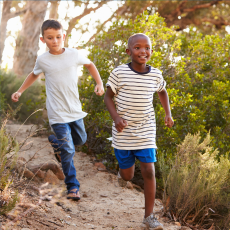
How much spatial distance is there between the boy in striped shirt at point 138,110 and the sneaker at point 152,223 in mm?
15

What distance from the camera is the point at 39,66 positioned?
3.61 m

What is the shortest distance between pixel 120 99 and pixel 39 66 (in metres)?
1.16

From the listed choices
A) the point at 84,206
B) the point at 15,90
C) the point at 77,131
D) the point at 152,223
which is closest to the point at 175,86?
the point at 77,131

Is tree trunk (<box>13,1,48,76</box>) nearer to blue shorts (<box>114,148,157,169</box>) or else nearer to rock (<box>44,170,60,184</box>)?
rock (<box>44,170,60,184</box>)

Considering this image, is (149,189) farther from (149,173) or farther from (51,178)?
(51,178)

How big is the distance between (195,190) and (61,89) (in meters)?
1.85

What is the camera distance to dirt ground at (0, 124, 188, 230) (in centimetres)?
264

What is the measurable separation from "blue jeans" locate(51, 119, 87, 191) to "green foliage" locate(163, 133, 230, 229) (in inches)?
43.1

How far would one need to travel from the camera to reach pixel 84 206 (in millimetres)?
3469

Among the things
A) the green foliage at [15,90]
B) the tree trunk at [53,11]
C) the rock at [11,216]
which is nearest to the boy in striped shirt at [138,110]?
the rock at [11,216]

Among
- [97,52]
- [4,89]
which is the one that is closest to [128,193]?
[97,52]

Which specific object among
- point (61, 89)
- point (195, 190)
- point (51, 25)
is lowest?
point (195, 190)

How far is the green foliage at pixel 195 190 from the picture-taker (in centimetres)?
327

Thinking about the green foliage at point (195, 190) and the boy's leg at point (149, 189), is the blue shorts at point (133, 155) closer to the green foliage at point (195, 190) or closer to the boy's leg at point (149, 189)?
the boy's leg at point (149, 189)
